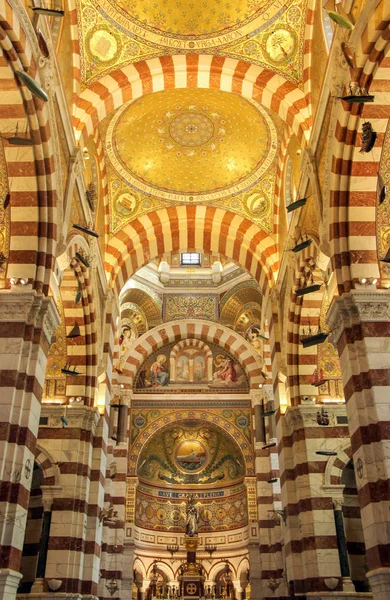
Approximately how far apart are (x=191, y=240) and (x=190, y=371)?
28.7 feet

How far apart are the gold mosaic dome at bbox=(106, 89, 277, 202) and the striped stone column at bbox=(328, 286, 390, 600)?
7.01m

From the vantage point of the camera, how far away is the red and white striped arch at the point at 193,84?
1198cm

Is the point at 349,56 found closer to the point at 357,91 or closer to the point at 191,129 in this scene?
the point at 357,91

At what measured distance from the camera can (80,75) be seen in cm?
1199

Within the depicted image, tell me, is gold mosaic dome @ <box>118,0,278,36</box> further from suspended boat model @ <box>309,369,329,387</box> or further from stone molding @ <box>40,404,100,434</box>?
stone molding @ <box>40,404,100,434</box>

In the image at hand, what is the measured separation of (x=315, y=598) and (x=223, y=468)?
41.7 ft

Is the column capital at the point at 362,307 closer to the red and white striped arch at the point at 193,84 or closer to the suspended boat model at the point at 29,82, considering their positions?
the red and white striped arch at the point at 193,84

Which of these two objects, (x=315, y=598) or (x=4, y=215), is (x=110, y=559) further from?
(x=4, y=215)

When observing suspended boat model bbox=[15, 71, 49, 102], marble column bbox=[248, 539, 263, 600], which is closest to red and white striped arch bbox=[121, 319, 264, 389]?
marble column bbox=[248, 539, 263, 600]

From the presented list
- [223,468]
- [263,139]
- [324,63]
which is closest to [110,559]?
[223,468]

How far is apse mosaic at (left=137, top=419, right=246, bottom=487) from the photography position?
2403cm

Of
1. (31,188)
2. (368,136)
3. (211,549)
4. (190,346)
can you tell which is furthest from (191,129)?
(211,549)

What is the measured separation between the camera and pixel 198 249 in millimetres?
17344

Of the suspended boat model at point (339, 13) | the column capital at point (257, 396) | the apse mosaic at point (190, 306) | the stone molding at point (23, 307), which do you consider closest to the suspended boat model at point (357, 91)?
the suspended boat model at point (339, 13)
